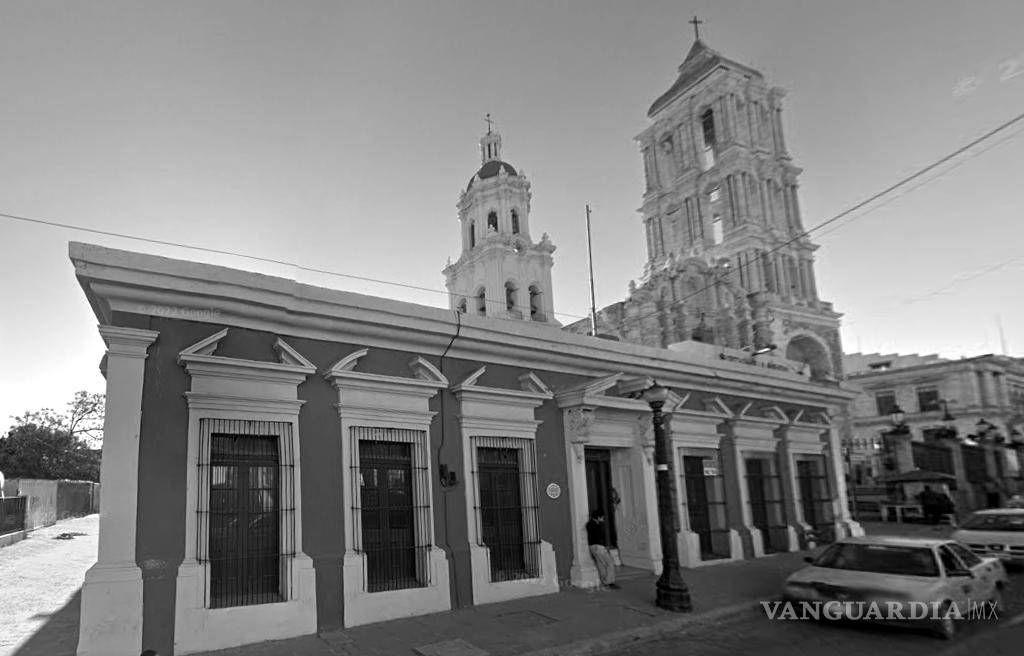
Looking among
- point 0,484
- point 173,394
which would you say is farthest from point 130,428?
point 0,484

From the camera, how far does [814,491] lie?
55.9 feet

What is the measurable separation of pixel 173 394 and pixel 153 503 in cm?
121

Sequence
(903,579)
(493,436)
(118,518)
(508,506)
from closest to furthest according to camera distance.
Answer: (118,518) → (903,579) → (493,436) → (508,506)

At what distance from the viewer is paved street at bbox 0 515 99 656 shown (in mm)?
7752

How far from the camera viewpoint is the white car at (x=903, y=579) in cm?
797

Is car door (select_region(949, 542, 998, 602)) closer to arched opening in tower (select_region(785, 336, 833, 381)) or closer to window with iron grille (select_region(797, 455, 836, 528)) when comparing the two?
window with iron grille (select_region(797, 455, 836, 528))

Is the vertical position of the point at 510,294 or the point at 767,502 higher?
the point at 510,294

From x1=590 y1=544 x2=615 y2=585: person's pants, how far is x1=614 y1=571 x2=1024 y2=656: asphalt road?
2021 millimetres

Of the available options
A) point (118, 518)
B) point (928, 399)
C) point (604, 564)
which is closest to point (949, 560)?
point (604, 564)

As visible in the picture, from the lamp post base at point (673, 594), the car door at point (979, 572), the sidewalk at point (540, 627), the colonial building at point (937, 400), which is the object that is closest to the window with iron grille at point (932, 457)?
the colonial building at point (937, 400)

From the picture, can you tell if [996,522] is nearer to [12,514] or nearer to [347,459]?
[347,459]

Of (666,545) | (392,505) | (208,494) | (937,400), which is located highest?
(937,400)

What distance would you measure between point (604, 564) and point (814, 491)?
8.60 m

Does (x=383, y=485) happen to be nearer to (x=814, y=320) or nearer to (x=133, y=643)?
(x=133, y=643)
